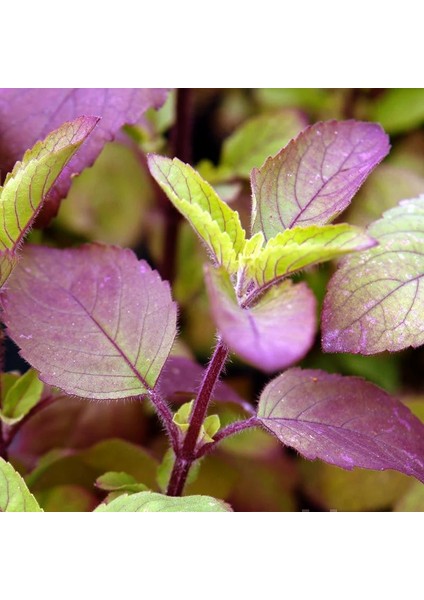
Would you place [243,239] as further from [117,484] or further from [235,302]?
[117,484]

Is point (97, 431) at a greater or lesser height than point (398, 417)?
lesser

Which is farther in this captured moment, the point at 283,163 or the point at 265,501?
the point at 265,501

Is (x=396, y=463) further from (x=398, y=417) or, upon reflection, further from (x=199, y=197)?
(x=199, y=197)

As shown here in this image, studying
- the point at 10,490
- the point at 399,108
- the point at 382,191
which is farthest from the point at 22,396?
the point at 399,108

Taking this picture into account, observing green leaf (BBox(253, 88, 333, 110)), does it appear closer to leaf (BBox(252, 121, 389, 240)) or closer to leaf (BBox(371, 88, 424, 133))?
leaf (BBox(371, 88, 424, 133))

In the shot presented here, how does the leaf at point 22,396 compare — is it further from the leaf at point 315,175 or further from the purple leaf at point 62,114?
the leaf at point 315,175
